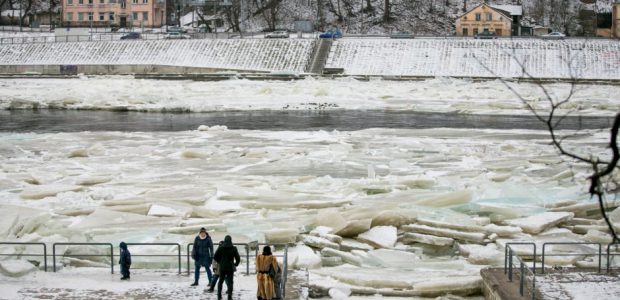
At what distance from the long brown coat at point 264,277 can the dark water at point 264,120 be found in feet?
98.7

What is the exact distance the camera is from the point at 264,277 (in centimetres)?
1678

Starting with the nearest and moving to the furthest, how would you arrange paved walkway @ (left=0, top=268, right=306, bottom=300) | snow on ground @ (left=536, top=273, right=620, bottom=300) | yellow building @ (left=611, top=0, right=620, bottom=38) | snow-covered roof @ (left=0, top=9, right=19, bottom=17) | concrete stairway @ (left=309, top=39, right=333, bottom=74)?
paved walkway @ (left=0, top=268, right=306, bottom=300), snow on ground @ (left=536, top=273, right=620, bottom=300), concrete stairway @ (left=309, top=39, right=333, bottom=74), yellow building @ (left=611, top=0, right=620, bottom=38), snow-covered roof @ (left=0, top=9, right=19, bottom=17)

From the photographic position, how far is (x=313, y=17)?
9762 centimetres

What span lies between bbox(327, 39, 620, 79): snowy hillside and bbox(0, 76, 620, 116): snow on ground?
463 cm

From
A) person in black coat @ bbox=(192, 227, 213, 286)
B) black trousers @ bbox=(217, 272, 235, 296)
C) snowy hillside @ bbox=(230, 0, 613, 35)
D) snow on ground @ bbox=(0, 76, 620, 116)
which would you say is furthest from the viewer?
snowy hillside @ bbox=(230, 0, 613, 35)

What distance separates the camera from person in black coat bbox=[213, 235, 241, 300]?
17.0 m

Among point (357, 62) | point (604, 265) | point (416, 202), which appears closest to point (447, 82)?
point (357, 62)

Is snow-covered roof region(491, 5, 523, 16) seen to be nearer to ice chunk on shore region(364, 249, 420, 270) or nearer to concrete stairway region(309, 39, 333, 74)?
concrete stairway region(309, 39, 333, 74)

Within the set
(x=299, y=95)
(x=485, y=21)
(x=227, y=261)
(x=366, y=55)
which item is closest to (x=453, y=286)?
(x=227, y=261)

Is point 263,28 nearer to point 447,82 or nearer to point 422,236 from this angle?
point 447,82


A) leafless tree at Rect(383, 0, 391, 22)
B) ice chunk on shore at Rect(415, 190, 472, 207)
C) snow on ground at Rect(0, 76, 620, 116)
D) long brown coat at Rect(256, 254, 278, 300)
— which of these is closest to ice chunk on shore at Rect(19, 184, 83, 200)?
ice chunk on shore at Rect(415, 190, 472, 207)

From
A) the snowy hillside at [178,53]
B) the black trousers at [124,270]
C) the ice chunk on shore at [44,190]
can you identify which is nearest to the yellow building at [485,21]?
the snowy hillside at [178,53]

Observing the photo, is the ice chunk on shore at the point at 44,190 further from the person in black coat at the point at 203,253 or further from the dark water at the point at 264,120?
the dark water at the point at 264,120

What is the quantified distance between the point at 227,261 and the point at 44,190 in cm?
1372
